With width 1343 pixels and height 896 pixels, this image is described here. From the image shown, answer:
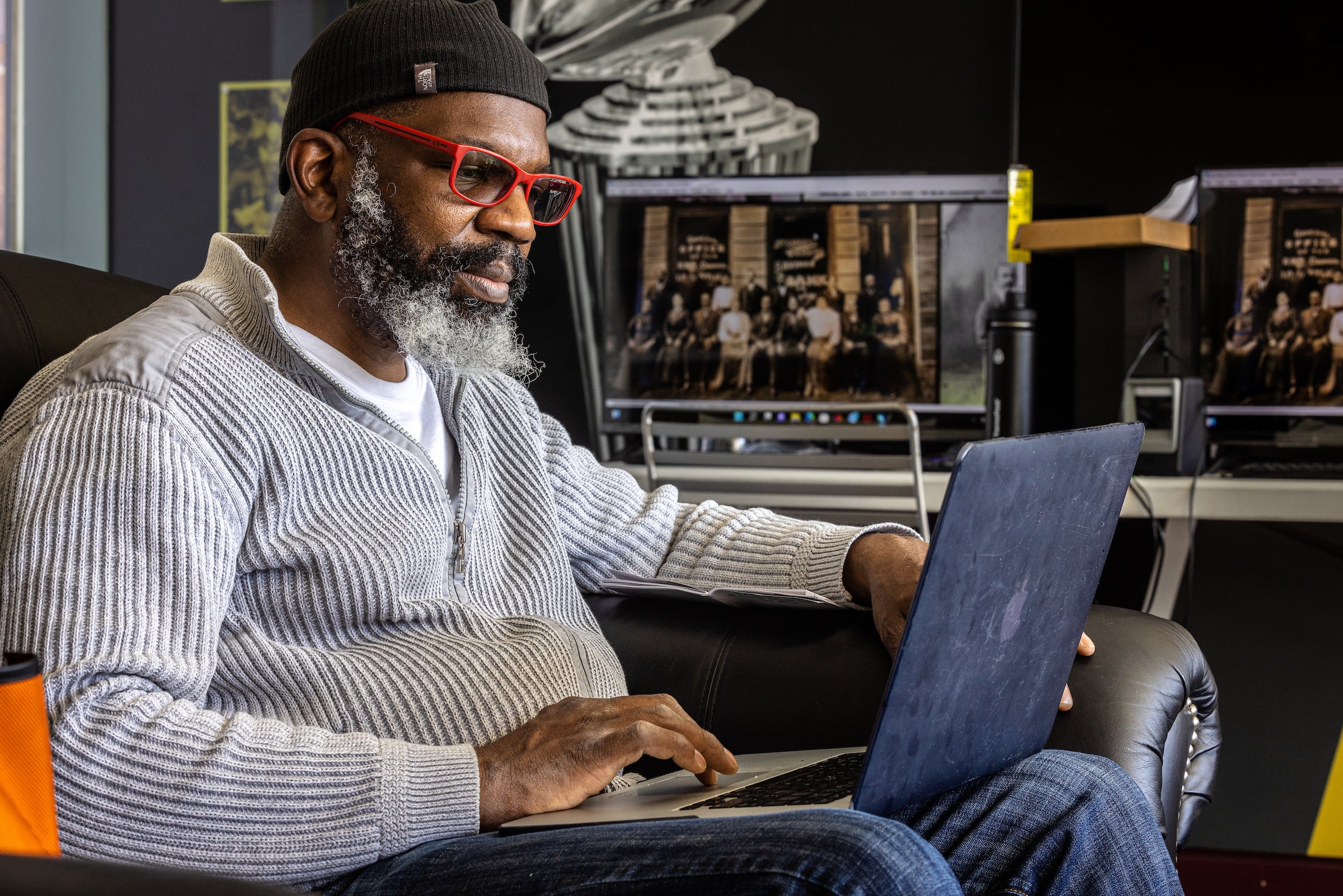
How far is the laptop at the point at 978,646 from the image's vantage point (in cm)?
74

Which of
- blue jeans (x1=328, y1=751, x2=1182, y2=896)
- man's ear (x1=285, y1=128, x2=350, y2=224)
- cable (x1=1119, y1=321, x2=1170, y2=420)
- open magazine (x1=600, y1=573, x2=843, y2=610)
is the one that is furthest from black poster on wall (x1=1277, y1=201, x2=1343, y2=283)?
man's ear (x1=285, y1=128, x2=350, y2=224)

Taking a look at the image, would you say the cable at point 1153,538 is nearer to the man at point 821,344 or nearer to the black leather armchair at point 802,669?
the man at point 821,344

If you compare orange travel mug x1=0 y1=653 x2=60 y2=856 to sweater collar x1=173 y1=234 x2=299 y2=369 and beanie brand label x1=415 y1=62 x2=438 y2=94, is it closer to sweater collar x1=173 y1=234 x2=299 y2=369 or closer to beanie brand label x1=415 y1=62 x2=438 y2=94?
sweater collar x1=173 y1=234 x2=299 y2=369

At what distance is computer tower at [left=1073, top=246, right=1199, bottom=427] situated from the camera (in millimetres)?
2461

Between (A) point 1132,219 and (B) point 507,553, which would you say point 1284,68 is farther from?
(B) point 507,553

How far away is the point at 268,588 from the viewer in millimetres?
1024

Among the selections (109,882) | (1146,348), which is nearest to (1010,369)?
(1146,348)

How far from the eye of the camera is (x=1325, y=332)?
238 cm

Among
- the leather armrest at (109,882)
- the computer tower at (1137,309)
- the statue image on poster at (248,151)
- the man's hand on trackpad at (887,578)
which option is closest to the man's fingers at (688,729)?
the man's hand on trackpad at (887,578)

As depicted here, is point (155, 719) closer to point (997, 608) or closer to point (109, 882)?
point (109, 882)

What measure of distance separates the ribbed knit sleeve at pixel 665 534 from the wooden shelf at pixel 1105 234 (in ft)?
4.21

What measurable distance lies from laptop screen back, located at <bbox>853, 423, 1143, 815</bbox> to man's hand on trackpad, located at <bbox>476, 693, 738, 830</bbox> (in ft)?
0.53

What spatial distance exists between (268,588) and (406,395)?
28 centimetres

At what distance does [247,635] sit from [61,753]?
21 centimetres
